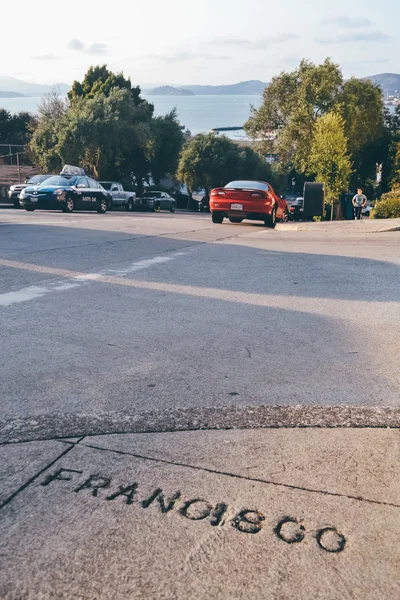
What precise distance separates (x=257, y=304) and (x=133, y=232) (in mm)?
8959

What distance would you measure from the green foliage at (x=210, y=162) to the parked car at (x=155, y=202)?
1753 cm

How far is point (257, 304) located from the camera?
7648 millimetres

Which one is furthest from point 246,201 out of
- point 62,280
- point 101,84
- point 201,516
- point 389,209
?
point 101,84

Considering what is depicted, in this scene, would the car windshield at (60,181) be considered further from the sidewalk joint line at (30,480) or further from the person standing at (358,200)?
the sidewalk joint line at (30,480)

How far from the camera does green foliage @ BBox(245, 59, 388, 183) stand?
5378 centimetres

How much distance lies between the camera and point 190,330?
6246mm

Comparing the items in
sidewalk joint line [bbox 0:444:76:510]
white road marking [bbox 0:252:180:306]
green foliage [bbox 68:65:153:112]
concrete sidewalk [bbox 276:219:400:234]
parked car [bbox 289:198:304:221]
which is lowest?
parked car [bbox 289:198:304:221]

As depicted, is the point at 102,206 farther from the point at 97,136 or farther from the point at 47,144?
the point at 47,144

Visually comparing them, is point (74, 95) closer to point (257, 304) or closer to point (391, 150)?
point (391, 150)

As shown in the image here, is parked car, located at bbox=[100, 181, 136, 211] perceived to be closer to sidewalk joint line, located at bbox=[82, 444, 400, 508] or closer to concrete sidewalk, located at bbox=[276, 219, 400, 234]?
concrete sidewalk, located at bbox=[276, 219, 400, 234]

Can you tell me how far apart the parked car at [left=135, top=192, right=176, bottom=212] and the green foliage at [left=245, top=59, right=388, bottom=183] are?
11.1 m

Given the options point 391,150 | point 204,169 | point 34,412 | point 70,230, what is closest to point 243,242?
point 70,230

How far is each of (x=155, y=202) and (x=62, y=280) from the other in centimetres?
3862

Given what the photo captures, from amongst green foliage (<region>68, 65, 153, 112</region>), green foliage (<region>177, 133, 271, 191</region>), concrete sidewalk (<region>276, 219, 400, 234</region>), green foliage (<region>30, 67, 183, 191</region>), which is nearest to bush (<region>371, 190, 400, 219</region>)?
concrete sidewalk (<region>276, 219, 400, 234</region>)
